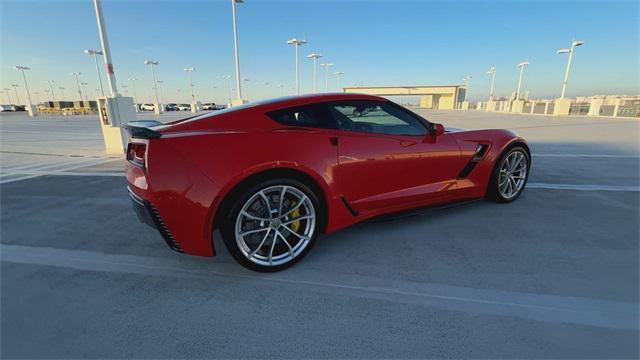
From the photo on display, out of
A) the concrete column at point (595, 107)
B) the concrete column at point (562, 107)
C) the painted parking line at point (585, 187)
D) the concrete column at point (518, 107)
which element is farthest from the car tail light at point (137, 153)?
the concrete column at point (518, 107)

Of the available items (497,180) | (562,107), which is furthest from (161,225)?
(562,107)

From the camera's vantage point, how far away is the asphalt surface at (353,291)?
157 centimetres

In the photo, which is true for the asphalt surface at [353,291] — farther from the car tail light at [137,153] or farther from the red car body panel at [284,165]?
the car tail light at [137,153]

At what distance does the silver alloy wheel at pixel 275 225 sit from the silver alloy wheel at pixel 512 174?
2.46m

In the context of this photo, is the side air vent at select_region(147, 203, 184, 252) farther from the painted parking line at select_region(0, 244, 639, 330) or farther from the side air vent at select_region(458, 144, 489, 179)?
the side air vent at select_region(458, 144, 489, 179)

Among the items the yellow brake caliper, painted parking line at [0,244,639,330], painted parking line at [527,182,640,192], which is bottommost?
painted parking line at [0,244,639,330]

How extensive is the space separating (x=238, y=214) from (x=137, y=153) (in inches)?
33.9

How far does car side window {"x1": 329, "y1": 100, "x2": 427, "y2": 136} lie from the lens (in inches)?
99.0

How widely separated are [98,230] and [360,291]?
8.79 ft

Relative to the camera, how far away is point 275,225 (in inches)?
88.0

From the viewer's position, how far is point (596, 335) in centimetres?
158

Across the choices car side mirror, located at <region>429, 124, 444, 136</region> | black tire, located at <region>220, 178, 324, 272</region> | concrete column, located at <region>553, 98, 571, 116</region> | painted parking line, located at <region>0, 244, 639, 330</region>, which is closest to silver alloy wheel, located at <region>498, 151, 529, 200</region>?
car side mirror, located at <region>429, 124, 444, 136</region>

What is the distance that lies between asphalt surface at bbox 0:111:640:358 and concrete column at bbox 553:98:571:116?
27435 millimetres

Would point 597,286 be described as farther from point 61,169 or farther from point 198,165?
point 61,169
